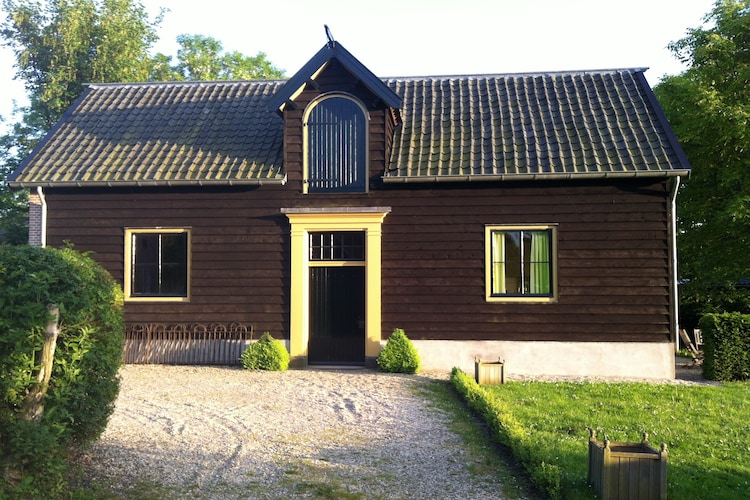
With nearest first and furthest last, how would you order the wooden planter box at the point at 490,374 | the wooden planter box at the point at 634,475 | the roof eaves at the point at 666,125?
the wooden planter box at the point at 634,475 → the wooden planter box at the point at 490,374 → the roof eaves at the point at 666,125

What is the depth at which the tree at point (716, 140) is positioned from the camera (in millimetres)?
17312

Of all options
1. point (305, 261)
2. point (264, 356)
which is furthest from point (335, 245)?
point (264, 356)

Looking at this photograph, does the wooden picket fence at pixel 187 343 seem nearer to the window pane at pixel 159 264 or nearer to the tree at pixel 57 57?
the window pane at pixel 159 264

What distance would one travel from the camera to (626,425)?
8.28 meters

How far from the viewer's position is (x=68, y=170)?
543 inches

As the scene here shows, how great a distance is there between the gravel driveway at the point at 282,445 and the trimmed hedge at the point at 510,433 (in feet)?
1.30

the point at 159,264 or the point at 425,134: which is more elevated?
the point at 425,134

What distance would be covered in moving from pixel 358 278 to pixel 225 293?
278 centimetres

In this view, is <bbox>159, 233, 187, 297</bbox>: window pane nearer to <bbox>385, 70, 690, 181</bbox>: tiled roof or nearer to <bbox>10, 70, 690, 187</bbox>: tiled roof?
<bbox>10, 70, 690, 187</bbox>: tiled roof

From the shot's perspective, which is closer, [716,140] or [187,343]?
[187,343]

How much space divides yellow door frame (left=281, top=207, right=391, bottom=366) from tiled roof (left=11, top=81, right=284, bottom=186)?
1.19m

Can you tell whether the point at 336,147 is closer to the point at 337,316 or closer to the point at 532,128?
the point at 337,316

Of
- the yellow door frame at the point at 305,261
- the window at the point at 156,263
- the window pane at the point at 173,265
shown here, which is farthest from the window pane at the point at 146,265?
the yellow door frame at the point at 305,261

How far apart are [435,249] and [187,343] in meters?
5.46
